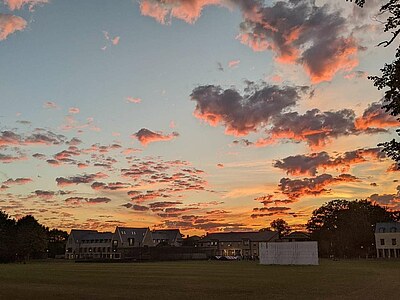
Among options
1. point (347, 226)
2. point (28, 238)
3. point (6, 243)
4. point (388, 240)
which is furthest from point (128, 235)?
point (388, 240)

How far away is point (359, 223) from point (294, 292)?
123 metres

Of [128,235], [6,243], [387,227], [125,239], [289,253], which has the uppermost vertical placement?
[387,227]

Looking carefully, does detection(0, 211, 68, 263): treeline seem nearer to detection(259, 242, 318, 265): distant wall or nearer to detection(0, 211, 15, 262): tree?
detection(0, 211, 15, 262): tree

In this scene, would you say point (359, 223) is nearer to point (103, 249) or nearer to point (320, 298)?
point (103, 249)

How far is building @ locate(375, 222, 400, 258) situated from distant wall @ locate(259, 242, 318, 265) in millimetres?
66485

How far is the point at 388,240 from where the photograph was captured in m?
146

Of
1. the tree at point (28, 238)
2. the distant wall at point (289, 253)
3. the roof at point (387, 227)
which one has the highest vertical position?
the roof at point (387, 227)

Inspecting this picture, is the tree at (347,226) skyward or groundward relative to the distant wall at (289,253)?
skyward

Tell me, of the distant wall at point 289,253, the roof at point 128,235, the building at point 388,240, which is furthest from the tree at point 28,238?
the building at point 388,240

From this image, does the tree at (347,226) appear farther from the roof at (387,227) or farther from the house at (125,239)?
the house at (125,239)

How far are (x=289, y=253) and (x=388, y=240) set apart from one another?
68376 millimetres

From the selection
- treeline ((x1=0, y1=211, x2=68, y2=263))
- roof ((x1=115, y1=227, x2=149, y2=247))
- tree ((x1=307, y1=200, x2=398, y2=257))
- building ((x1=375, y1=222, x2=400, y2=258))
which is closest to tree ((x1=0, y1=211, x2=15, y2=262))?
treeline ((x1=0, y1=211, x2=68, y2=263))

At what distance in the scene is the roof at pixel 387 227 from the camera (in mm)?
146375

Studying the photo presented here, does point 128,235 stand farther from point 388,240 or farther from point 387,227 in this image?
point 388,240
